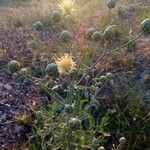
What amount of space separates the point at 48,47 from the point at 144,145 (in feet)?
7.08

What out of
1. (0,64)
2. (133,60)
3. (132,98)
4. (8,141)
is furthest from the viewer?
(0,64)

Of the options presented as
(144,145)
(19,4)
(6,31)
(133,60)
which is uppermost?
(19,4)

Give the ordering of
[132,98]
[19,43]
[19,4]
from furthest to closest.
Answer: [19,4], [19,43], [132,98]

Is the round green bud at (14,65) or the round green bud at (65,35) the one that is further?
the round green bud at (65,35)

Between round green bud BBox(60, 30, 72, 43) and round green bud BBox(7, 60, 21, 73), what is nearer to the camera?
round green bud BBox(7, 60, 21, 73)

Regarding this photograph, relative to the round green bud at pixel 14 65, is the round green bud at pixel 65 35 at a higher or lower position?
higher

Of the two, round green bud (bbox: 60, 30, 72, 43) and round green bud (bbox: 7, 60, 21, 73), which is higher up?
round green bud (bbox: 60, 30, 72, 43)

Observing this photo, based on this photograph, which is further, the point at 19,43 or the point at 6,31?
the point at 6,31

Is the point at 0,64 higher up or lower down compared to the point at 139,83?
higher up

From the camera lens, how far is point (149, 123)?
4109mm

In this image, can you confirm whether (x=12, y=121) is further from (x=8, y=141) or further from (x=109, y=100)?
(x=109, y=100)

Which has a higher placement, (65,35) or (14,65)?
(65,35)

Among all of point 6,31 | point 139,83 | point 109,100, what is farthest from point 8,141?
point 6,31

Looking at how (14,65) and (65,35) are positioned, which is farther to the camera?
(65,35)
